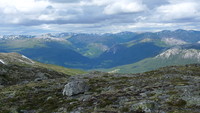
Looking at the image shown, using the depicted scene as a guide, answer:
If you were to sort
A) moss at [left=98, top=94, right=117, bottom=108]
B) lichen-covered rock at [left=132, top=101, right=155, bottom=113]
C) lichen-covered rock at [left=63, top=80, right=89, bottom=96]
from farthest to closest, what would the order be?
A: lichen-covered rock at [left=63, top=80, right=89, bottom=96] < moss at [left=98, top=94, right=117, bottom=108] < lichen-covered rock at [left=132, top=101, right=155, bottom=113]

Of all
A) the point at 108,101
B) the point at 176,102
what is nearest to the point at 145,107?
the point at 176,102

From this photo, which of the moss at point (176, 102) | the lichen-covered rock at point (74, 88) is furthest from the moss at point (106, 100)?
the moss at point (176, 102)

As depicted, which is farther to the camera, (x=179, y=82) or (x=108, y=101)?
(x=179, y=82)

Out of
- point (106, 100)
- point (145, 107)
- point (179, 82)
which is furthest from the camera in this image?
point (179, 82)

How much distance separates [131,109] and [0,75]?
2485 inches

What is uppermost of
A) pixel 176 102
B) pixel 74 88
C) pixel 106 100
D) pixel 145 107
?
pixel 145 107

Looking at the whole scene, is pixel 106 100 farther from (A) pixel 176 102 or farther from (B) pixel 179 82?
(B) pixel 179 82

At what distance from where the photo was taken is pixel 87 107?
3291cm

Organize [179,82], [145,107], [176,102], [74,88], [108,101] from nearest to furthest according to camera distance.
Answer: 1. [145,107]
2. [176,102]
3. [108,101]
4. [74,88]
5. [179,82]

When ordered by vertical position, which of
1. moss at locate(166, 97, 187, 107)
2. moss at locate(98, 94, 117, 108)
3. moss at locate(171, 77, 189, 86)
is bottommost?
moss at locate(171, 77, 189, 86)

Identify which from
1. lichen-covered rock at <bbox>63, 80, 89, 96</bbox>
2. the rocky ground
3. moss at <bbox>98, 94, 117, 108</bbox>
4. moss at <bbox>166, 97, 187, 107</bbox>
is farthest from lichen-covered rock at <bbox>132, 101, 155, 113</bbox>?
lichen-covered rock at <bbox>63, 80, 89, 96</bbox>

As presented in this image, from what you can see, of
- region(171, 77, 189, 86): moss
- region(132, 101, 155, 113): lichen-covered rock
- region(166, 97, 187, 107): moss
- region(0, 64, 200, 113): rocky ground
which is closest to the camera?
region(132, 101, 155, 113): lichen-covered rock

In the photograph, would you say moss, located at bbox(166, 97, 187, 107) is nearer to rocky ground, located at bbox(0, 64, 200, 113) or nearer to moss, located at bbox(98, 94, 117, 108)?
rocky ground, located at bbox(0, 64, 200, 113)

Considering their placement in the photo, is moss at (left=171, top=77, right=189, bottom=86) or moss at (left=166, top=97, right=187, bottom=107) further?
moss at (left=171, top=77, right=189, bottom=86)
